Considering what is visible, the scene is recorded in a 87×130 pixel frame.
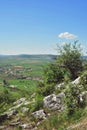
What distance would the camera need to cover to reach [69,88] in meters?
25.6

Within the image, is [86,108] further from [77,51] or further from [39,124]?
[77,51]

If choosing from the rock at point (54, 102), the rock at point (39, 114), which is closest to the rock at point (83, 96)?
the rock at point (54, 102)

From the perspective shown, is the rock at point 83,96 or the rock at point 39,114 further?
the rock at point 39,114

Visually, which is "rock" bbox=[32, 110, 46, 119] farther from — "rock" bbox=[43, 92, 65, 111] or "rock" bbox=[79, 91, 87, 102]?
"rock" bbox=[79, 91, 87, 102]

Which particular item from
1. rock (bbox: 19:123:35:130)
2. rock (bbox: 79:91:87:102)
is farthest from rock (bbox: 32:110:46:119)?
rock (bbox: 79:91:87:102)

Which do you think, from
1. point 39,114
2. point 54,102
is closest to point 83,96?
point 54,102

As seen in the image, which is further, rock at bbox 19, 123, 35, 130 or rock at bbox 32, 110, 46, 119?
rock at bbox 32, 110, 46, 119

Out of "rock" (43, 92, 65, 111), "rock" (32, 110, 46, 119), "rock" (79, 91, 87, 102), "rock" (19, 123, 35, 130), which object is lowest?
"rock" (19, 123, 35, 130)

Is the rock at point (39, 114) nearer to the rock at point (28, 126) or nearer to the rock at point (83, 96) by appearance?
the rock at point (28, 126)

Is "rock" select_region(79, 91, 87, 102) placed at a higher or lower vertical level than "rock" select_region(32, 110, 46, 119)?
higher

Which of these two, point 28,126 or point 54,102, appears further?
point 54,102

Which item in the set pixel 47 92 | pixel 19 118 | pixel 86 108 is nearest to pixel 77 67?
pixel 47 92

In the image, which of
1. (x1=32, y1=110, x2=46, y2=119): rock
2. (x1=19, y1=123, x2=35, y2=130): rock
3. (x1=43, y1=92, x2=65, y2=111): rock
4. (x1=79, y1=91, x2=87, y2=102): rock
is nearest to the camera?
(x1=19, y1=123, x2=35, y2=130): rock

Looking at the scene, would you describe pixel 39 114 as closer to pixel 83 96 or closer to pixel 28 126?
pixel 28 126
